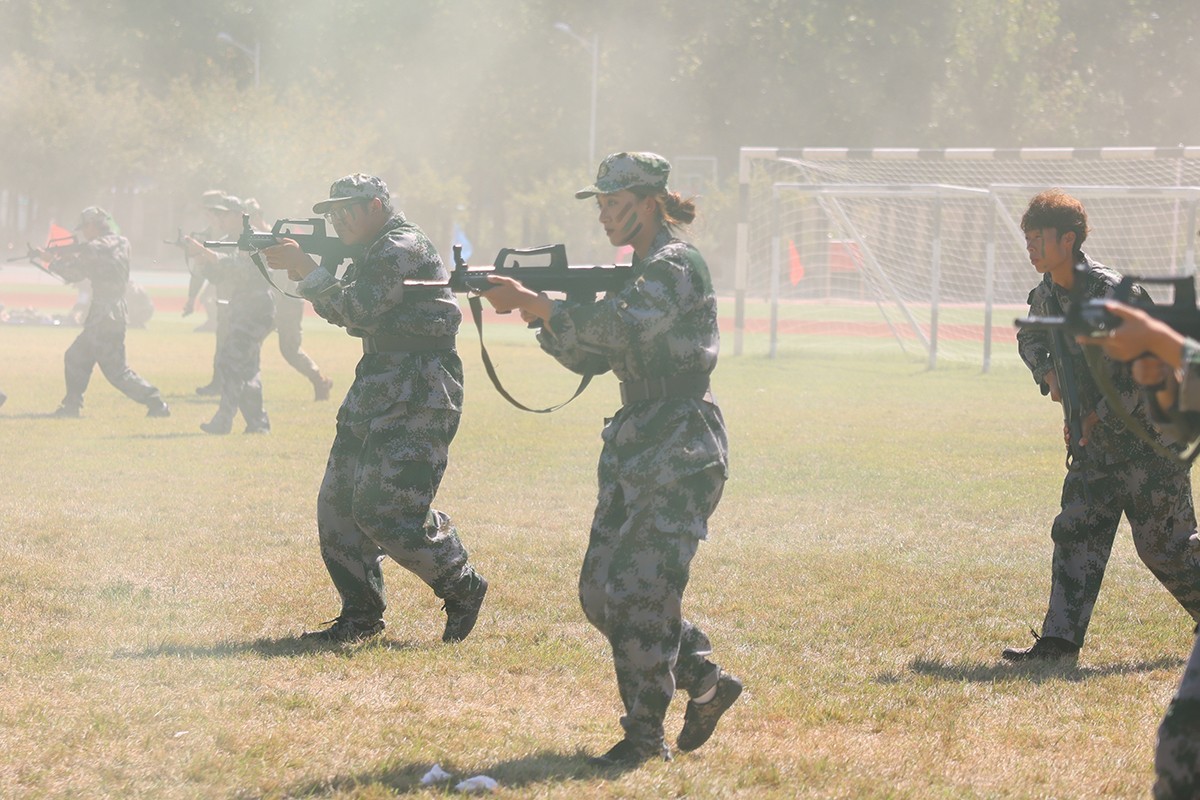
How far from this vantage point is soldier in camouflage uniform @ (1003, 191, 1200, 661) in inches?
251

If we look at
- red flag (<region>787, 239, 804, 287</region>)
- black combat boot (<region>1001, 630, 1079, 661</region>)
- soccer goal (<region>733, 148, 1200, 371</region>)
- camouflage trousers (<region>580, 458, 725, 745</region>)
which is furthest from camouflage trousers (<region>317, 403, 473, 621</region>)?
red flag (<region>787, 239, 804, 287</region>)

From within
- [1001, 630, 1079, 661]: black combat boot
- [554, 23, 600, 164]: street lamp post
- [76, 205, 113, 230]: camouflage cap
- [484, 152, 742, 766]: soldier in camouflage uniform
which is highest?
[554, 23, 600, 164]: street lamp post

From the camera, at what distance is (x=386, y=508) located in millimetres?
6648

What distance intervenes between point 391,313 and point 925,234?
30.1 m

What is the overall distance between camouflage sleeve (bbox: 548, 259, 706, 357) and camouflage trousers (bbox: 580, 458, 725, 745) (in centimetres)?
52

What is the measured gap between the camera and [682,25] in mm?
57969

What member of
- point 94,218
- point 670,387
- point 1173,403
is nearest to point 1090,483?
point 670,387

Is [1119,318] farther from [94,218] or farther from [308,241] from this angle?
[94,218]

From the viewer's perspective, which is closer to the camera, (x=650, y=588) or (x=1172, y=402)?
(x=1172, y=402)

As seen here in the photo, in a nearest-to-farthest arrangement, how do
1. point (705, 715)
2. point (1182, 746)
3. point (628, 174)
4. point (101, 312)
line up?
point (1182, 746), point (628, 174), point (705, 715), point (101, 312)

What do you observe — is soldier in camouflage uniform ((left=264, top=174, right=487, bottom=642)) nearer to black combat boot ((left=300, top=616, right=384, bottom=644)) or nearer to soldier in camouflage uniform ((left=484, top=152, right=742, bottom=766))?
black combat boot ((left=300, top=616, right=384, bottom=644))

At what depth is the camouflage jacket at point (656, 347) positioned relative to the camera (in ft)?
16.4

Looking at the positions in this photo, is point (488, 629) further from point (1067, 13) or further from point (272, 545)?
point (1067, 13)

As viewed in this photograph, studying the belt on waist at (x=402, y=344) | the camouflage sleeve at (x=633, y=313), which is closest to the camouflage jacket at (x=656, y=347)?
the camouflage sleeve at (x=633, y=313)
